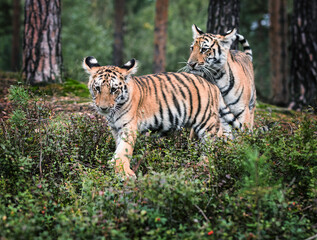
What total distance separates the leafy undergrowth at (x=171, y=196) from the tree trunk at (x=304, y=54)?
5.42m

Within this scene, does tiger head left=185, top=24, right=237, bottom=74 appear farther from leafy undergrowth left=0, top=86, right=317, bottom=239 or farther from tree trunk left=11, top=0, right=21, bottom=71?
tree trunk left=11, top=0, right=21, bottom=71

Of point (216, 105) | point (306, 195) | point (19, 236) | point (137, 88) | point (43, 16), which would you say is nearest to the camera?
point (19, 236)

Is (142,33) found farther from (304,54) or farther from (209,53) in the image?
(209,53)

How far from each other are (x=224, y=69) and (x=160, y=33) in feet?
25.3

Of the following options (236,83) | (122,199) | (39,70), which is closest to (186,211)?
(122,199)

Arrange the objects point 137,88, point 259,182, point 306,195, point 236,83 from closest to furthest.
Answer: point 259,182, point 306,195, point 137,88, point 236,83

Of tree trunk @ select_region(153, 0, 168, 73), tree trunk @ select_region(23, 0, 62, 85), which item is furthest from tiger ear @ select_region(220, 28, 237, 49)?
tree trunk @ select_region(153, 0, 168, 73)

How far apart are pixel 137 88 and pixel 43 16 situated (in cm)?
393

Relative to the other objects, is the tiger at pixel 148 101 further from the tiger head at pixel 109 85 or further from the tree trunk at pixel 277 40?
the tree trunk at pixel 277 40

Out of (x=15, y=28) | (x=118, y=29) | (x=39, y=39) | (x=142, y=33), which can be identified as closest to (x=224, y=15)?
(x=39, y=39)

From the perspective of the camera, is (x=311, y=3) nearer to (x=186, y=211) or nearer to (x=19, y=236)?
(x=186, y=211)

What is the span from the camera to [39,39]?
7.59 metres

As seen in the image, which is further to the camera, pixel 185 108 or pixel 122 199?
pixel 185 108

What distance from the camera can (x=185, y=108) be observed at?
507 centimetres
